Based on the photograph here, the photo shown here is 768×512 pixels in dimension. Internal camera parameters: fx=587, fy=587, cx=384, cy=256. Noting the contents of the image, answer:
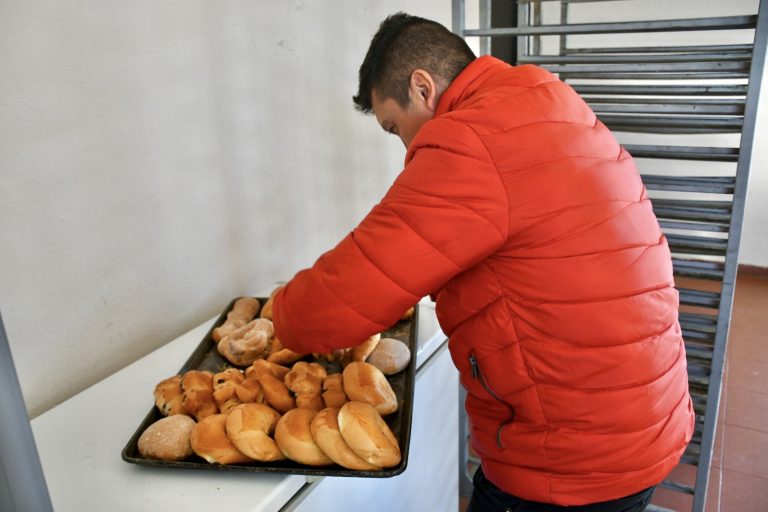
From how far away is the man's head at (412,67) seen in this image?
3.63 ft

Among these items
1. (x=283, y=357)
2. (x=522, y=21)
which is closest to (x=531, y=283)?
(x=283, y=357)

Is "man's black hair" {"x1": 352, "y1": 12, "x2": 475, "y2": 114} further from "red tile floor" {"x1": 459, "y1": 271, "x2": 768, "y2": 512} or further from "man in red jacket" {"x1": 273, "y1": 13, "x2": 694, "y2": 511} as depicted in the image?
"red tile floor" {"x1": 459, "y1": 271, "x2": 768, "y2": 512}

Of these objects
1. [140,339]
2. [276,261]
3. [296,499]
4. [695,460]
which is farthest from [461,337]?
[695,460]

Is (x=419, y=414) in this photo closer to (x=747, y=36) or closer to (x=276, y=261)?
(x=276, y=261)

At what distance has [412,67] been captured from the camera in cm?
111

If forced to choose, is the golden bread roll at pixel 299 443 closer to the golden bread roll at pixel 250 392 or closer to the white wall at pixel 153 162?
the golden bread roll at pixel 250 392

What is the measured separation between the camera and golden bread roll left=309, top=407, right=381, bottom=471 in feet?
3.19

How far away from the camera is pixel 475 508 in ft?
4.11

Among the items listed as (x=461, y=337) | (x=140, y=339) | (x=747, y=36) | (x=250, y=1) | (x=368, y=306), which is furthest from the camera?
(x=747, y=36)

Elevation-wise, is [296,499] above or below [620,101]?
below

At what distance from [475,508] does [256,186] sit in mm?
1144

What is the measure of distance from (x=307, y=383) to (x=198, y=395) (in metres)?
0.21

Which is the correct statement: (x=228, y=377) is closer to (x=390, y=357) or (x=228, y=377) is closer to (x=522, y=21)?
(x=390, y=357)

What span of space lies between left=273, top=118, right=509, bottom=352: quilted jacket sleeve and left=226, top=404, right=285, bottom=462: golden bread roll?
0.67 feet
